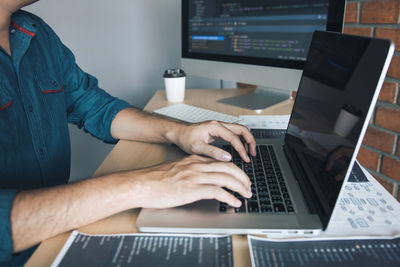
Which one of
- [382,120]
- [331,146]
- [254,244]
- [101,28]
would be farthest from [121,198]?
[101,28]

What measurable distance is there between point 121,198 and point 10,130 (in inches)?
17.1

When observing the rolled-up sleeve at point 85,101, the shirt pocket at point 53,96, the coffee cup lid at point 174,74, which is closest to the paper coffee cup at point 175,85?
the coffee cup lid at point 174,74

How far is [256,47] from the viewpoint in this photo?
3.44 ft

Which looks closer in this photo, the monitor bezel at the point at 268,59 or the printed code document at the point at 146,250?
the printed code document at the point at 146,250

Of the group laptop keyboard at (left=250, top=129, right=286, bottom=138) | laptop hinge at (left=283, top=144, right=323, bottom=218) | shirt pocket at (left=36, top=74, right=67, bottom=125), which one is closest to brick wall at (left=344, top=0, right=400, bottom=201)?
laptop keyboard at (left=250, top=129, right=286, bottom=138)

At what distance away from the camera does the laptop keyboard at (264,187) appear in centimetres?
48

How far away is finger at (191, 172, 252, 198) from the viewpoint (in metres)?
0.50

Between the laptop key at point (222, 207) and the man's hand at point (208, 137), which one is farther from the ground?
the man's hand at point (208, 137)

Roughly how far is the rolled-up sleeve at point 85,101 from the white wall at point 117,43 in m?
0.70

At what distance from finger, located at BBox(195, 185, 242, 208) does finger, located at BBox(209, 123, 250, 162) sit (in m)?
0.19

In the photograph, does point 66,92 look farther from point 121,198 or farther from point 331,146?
point 331,146

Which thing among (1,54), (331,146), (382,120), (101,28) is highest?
(101,28)

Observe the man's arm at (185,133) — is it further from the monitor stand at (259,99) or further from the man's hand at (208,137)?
the monitor stand at (259,99)

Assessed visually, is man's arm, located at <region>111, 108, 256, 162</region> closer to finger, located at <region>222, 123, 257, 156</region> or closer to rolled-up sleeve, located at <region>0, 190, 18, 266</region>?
finger, located at <region>222, 123, 257, 156</region>
